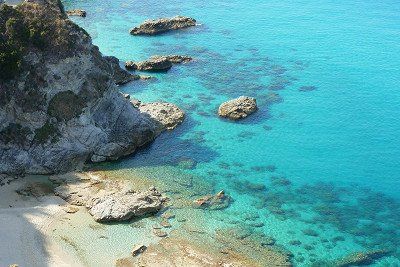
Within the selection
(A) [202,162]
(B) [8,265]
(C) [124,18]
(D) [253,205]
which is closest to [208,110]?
(A) [202,162]

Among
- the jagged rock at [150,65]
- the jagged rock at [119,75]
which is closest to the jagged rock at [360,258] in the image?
the jagged rock at [119,75]

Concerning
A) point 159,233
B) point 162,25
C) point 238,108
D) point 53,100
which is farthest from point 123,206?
point 162,25

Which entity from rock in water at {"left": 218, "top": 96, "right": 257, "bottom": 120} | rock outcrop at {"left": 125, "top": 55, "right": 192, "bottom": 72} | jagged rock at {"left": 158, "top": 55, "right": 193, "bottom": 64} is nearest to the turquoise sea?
rock in water at {"left": 218, "top": 96, "right": 257, "bottom": 120}

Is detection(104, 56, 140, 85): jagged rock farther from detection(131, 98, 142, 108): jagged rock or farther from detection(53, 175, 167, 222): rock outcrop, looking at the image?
detection(53, 175, 167, 222): rock outcrop

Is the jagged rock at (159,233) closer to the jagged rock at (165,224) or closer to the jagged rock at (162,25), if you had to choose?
the jagged rock at (165,224)

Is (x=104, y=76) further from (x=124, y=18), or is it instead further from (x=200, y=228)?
(x=124, y=18)

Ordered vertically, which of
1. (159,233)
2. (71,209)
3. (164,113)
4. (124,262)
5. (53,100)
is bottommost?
(124,262)

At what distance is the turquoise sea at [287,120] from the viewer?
48938mm

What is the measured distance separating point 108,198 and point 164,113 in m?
20.4

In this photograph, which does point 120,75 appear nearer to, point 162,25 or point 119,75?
point 119,75

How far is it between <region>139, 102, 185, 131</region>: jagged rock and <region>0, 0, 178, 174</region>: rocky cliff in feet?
15.5

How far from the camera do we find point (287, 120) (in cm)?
6912

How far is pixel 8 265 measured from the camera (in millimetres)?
39094

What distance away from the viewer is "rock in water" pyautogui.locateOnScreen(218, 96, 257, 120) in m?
68.1
